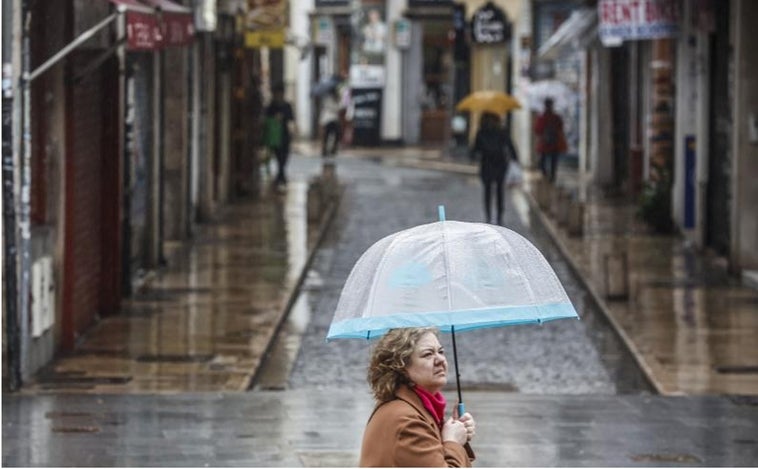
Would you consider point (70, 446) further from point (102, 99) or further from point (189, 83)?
point (189, 83)

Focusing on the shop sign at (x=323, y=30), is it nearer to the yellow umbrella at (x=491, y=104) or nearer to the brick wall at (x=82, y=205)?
the yellow umbrella at (x=491, y=104)

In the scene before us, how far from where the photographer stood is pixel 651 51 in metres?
33.8

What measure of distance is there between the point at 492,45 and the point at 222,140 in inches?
798

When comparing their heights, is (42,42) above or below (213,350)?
above

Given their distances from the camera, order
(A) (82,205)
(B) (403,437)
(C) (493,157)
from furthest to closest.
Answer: (C) (493,157) → (A) (82,205) → (B) (403,437)

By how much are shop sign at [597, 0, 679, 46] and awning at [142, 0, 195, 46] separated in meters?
7.96

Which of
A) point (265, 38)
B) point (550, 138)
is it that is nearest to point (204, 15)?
point (265, 38)

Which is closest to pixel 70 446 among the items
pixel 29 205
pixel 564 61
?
pixel 29 205

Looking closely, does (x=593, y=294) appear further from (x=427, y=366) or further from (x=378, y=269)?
(x=427, y=366)

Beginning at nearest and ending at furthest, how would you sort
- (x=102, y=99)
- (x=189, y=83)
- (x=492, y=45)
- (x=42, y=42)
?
(x=42, y=42), (x=102, y=99), (x=189, y=83), (x=492, y=45)

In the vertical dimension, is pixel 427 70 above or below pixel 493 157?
above

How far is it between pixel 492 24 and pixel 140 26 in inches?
1389

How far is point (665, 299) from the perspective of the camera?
2158 centimetres

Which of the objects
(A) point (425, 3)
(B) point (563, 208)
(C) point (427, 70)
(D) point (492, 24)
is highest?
(A) point (425, 3)
